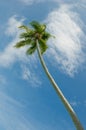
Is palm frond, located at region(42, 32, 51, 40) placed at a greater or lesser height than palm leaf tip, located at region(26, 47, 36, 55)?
greater

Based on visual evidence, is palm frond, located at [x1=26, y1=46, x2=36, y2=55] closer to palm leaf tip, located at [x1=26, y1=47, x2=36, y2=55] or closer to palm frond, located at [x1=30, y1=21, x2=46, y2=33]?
palm leaf tip, located at [x1=26, y1=47, x2=36, y2=55]

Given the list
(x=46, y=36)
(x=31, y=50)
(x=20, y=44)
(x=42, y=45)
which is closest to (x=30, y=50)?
(x=31, y=50)

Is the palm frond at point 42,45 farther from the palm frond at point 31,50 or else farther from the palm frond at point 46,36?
the palm frond at point 31,50

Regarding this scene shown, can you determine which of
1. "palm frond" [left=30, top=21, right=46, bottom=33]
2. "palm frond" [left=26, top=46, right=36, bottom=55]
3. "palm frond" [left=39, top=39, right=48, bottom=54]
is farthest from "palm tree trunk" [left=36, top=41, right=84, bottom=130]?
"palm frond" [left=30, top=21, right=46, bottom=33]

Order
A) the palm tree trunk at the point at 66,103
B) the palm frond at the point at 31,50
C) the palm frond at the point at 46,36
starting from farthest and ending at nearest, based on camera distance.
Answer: the palm frond at the point at 46,36
the palm frond at the point at 31,50
the palm tree trunk at the point at 66,103

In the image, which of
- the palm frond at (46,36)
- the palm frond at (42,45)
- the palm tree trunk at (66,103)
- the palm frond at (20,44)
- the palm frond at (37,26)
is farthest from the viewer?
the palm frond at (46,36)

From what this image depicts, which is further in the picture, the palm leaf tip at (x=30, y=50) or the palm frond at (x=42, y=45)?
the palm leaf tip at (x=30, y=50)

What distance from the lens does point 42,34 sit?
65188 millimetres

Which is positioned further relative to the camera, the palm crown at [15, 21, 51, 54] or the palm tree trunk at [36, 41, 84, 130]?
the palm crown at [15, 21, 51, 54]

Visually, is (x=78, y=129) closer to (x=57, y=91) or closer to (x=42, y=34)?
(x=57, y=91)

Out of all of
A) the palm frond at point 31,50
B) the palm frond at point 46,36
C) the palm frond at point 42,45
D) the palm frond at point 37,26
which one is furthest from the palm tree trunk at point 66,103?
the palm frond at point 46,36

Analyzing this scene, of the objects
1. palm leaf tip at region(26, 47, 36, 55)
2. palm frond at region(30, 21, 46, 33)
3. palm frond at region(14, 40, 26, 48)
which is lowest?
palm frond at region(14, 40, 26, 48)

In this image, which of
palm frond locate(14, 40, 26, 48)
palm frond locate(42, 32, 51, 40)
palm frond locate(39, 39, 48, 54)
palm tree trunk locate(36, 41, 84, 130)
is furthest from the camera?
palm frond locate(42, 32, 51, 40)

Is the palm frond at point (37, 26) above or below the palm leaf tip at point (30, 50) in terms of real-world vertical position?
above
